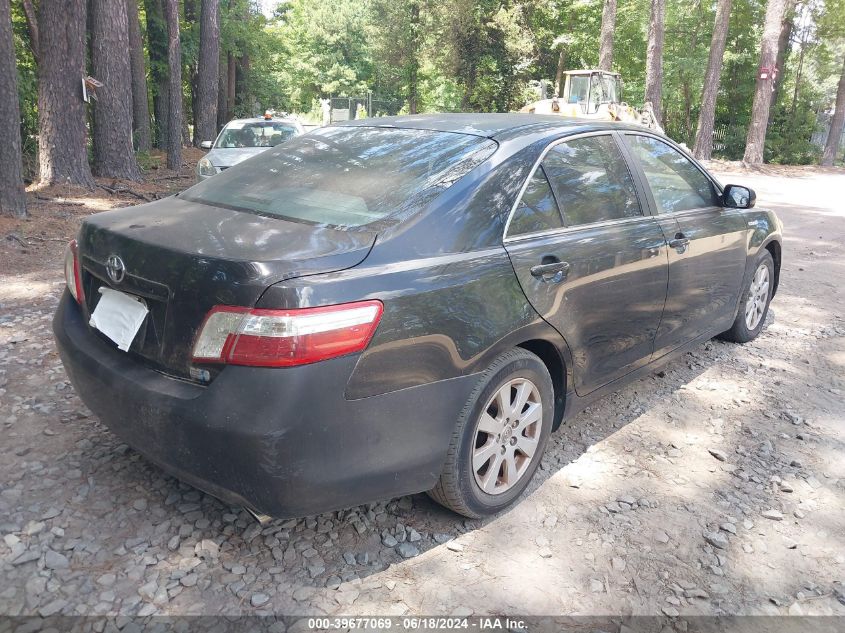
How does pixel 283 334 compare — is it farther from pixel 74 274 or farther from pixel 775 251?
pixel 775 251

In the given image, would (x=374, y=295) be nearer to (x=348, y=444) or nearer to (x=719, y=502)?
(x=348, y=444)

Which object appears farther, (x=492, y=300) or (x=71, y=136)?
(x=71, y=136)

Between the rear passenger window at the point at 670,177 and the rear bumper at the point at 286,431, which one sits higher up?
the rear passenger window at the point at 670,177

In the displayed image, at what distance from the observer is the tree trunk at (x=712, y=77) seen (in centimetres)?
2402

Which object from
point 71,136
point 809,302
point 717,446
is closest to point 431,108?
point 71,136

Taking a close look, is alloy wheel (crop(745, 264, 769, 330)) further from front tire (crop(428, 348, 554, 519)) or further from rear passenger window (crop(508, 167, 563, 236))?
front tire (crop(428, 348, 554, 519))

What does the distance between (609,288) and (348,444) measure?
1.68m

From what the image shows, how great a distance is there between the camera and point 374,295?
7.68 ft

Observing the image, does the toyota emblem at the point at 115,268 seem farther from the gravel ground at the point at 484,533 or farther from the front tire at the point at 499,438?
the front tire at the point at 499,438

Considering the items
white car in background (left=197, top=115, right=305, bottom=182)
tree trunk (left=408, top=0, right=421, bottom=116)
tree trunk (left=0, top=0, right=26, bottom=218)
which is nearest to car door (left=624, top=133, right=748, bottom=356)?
tree trunk (left=0, top=0, right=26, bottom=218)

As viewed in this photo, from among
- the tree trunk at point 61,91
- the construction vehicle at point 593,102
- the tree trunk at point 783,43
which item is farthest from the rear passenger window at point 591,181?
the tree trunk at point 783,43

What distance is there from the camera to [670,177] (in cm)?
415

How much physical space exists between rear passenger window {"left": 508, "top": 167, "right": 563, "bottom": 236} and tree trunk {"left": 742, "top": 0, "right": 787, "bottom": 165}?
24276 millimetres

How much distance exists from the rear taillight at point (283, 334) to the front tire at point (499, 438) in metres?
0.63
